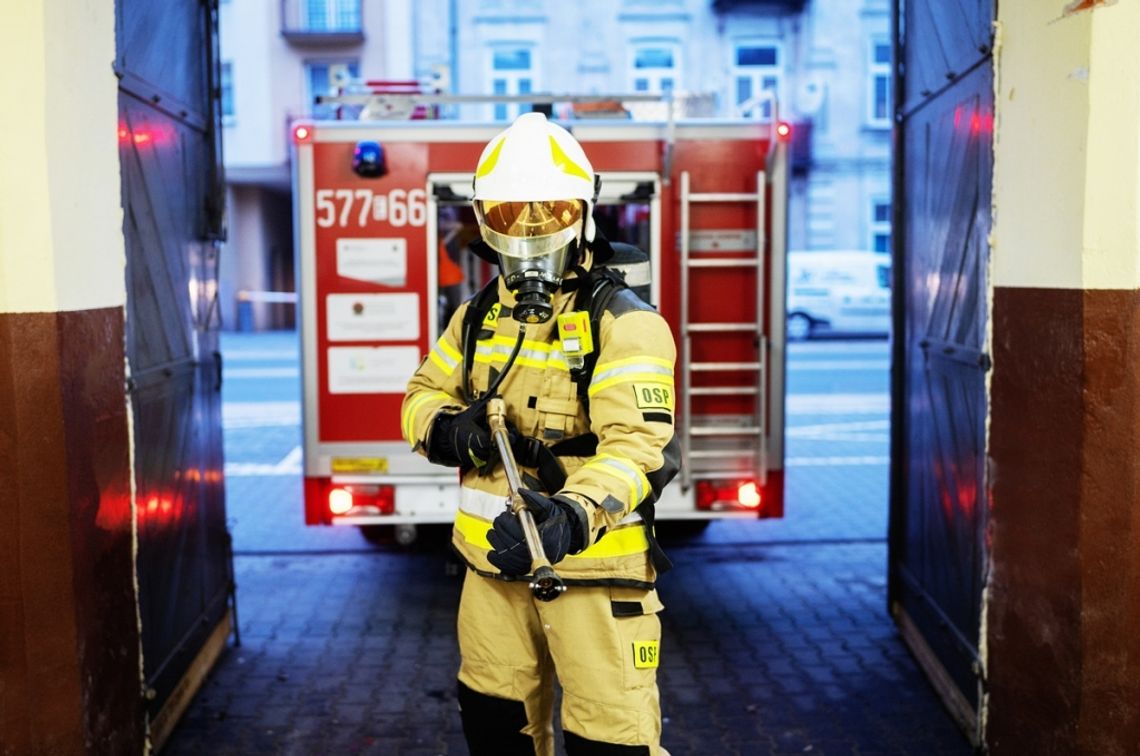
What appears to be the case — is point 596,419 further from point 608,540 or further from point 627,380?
point 608,540

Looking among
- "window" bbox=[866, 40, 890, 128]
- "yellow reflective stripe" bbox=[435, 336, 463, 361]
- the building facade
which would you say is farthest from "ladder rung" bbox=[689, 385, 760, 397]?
"window" bbox=[866, 40, 890, 128]

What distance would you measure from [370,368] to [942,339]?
9.10 ft

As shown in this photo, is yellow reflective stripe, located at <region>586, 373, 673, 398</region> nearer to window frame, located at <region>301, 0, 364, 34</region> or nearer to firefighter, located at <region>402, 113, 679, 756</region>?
firefighter, located at <region>402, 113, 679, 756</region>

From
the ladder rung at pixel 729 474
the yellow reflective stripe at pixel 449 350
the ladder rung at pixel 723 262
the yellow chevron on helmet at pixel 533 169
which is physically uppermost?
the yellow chevron on helmet at pixel 533 169

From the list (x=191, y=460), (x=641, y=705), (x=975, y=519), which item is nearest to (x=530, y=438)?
(x=641, y=705)

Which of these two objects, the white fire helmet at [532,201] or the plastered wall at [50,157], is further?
the plastered wall at [50,157]

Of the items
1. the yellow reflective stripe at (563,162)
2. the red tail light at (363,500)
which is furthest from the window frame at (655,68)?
the yellow reflective stripe at (563,162)

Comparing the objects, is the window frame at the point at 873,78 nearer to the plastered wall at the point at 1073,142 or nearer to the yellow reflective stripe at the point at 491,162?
the plastered wall at the point at 1073,142

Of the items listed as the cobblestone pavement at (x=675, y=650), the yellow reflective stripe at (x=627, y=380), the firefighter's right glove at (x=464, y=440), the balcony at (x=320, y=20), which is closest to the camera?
the yellow reflective stripe at (x=627, y=380)

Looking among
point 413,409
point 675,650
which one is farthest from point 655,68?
point 413,409

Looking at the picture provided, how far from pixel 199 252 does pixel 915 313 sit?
3360mm

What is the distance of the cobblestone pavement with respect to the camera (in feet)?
15.5

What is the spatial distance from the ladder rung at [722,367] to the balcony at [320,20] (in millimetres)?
22215

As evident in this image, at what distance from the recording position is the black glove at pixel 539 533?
2795 millimetres
